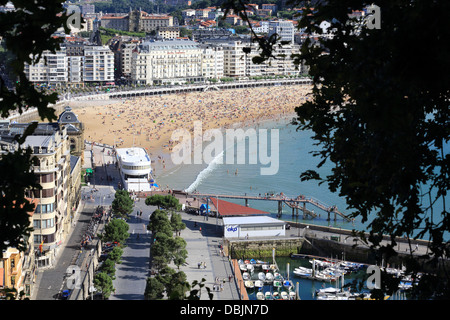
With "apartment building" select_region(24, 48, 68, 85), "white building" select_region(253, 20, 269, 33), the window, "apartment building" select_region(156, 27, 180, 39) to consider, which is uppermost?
"white building" select_region(253, 20, 269, 33)

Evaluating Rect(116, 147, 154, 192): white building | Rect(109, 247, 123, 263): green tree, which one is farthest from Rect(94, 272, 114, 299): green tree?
Rect(116, 147, 154, 192): white building

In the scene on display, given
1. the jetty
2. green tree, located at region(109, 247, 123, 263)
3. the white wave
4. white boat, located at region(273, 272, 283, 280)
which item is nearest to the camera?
green tree, located at region(109, 247, 123, 263)

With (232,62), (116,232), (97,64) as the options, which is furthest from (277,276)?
(232,62)

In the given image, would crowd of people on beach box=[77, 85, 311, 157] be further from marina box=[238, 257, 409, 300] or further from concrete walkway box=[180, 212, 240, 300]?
marina box=[238, 257, 409, 300]

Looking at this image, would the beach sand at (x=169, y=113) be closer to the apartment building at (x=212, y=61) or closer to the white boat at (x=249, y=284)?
the apartment building at (x=212, y=61)

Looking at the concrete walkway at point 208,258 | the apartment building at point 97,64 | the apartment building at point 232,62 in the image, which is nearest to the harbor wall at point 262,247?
the concrete walkway at point 208,258

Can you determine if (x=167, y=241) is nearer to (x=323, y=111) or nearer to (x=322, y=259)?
(x=322, y=259)

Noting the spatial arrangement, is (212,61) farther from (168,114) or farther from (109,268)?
(109,268)
